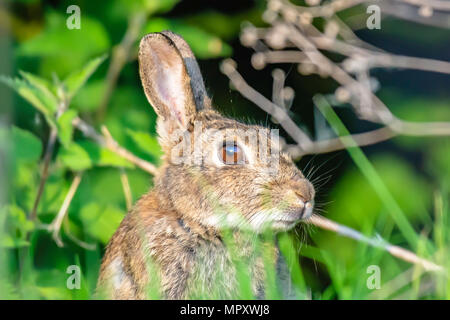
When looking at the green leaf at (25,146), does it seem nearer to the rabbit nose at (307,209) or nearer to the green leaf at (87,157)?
the green leaf at (87,157)

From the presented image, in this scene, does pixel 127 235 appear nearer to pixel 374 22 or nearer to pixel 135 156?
pixel 135 156

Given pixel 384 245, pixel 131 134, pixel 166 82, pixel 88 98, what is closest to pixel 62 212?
pixel 131 134

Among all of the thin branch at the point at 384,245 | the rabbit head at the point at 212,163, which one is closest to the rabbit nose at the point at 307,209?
the rabbit head at the point at 212,163

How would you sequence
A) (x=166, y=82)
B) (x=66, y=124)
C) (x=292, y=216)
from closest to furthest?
1. (x=292, y=216)
2. (x=166, y=82)
3. (x=66, y=124)

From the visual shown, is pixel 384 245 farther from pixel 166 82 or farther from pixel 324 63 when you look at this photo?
pixel 324 63

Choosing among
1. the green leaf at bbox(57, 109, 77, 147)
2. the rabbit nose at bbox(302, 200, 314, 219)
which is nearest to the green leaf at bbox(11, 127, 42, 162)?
the green leaf at bbox(57, 109, 77, 147)

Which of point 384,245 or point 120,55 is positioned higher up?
point 120,55

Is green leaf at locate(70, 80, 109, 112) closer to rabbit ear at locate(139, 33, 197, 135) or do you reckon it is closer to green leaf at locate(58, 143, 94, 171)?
green leaf at locate(58, 143, 94, 171)
